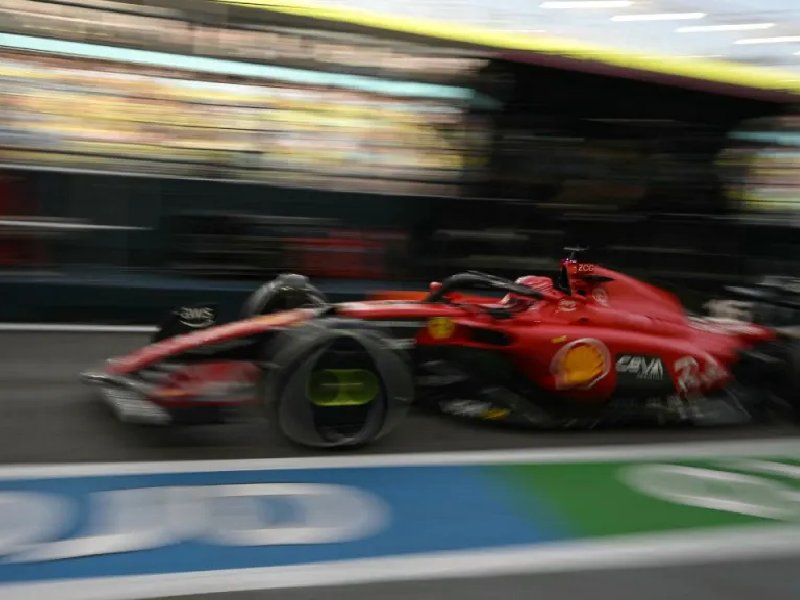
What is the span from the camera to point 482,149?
6668 mm

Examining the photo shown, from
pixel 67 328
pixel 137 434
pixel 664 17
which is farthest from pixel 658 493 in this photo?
pixel 664 17

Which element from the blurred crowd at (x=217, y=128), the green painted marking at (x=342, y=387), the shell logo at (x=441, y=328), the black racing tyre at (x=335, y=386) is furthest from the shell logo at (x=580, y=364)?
the blurred crowd at (x=217, y=128)

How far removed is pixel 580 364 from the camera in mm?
3623

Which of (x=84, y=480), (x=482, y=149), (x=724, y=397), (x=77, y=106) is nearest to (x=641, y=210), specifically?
(x=482, y=149)

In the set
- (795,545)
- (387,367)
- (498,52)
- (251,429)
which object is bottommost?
(795,545)

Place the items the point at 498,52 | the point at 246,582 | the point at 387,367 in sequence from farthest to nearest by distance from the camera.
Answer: the point at 498,52
the point at 387,367
the point at 246,582

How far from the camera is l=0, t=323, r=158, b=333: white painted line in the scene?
5090 mm

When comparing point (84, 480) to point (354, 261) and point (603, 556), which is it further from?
point (354, 261)

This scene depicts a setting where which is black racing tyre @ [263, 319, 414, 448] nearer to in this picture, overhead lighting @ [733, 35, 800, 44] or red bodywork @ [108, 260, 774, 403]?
red bodywork @ [108, 260, 774, 403]

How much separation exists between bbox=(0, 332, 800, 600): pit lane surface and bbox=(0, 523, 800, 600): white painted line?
48 mm

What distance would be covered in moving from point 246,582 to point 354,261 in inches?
174

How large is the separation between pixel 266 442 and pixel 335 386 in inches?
17.4

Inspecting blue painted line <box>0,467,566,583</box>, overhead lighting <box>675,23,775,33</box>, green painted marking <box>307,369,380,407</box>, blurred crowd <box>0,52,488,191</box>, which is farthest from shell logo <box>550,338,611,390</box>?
overhead lighting <box>675,23,775,33</box>

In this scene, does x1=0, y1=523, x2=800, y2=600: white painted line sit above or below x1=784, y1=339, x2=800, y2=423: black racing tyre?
below
